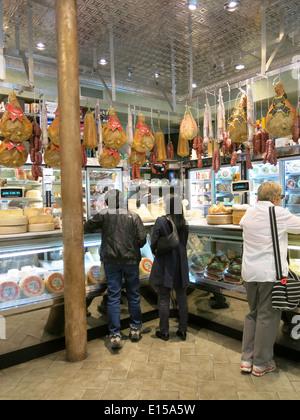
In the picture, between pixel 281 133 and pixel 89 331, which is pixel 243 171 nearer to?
pixel 281 133

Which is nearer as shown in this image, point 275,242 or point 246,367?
→ point 275,242

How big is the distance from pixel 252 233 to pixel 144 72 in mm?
5529

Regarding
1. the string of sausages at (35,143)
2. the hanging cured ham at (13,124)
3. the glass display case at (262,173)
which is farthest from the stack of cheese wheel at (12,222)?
the glass display case at (262,173)

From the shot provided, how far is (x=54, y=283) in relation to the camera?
3797mm

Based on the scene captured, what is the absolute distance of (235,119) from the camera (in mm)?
4293

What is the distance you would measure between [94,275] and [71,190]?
4.09 ft

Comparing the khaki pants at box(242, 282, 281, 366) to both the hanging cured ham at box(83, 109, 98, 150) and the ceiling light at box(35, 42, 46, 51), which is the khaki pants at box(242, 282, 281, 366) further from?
the ceiling light at box(35, 42, 46, 51)

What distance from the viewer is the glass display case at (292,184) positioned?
6.98 m

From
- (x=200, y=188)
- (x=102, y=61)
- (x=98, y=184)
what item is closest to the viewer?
(x=102, y=61)

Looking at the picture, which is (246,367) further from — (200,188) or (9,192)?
(200,188)

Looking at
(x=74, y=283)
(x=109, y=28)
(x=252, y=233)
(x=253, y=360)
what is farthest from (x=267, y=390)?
(x=109, y=28)

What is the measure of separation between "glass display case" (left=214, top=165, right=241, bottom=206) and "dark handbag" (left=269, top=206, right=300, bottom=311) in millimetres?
5558

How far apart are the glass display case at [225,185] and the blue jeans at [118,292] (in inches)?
207

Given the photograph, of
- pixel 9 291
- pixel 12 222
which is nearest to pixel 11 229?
pixel 12 222
